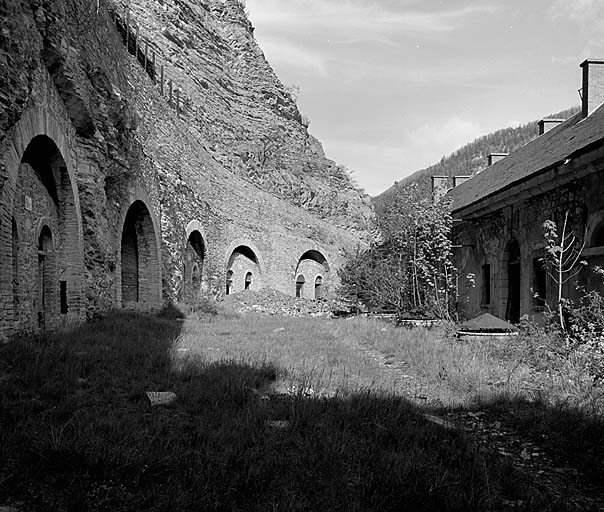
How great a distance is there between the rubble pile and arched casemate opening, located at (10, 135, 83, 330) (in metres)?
14.7

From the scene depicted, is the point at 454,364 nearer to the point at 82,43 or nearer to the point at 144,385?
the point at 144,385

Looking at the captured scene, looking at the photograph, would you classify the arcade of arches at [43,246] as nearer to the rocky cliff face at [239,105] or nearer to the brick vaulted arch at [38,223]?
the brick vaulted arch at [38,223]

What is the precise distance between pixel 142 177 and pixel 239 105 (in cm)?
2404

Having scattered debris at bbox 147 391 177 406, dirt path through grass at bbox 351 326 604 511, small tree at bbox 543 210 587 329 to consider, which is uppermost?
small tree at bbox 543 210 587 329

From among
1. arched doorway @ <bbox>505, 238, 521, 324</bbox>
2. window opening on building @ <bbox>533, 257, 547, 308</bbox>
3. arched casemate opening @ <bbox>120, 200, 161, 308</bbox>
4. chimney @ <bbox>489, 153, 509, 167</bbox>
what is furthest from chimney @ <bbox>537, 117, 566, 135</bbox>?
arched casemate opening @ <bbox>120, 200, 161, 308</bbox>

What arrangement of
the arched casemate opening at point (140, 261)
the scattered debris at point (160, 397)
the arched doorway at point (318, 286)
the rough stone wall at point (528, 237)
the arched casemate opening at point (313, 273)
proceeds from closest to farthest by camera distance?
the scattered debris at point (160, 397), the rough stone wall at point (528, 237), the arched casemate opening at point (140, 261), the arched casemate opening at point (313, 273), the arched doorway at point (318, 286)

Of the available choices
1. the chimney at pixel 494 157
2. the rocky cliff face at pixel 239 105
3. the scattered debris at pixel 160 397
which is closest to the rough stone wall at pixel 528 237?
the scattered debris at pixel 160 397

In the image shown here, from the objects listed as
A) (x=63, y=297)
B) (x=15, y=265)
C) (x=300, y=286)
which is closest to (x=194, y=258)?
(x=300, y=286)

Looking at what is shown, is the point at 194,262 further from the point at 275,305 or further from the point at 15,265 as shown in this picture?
the point at 15,265

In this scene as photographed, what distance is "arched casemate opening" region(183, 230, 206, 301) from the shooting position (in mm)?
24578

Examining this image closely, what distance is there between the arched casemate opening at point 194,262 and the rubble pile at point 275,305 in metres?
1.77

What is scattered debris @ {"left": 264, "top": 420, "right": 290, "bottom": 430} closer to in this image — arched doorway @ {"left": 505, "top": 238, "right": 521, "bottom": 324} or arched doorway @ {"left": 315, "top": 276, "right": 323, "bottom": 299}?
arched doorway @ {"left": 505, "top": 238, "right": 521, "bottom": 324}

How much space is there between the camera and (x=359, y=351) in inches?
419

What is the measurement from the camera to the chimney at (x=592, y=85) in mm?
13484
